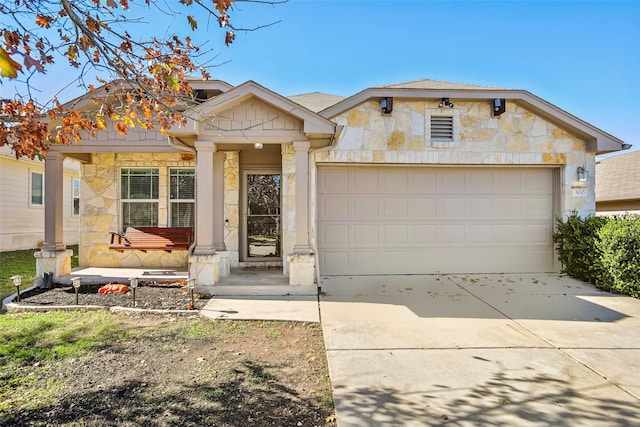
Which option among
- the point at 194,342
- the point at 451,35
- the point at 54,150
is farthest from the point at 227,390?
the point at 451,35

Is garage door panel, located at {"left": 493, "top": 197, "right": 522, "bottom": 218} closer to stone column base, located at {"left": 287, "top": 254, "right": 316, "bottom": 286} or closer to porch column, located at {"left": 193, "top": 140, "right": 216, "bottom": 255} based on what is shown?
stone column base, located at {"left": 287, "top": 254, "right": 316, "bottom": 286}

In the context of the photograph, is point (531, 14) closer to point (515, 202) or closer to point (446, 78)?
point (446, 78)

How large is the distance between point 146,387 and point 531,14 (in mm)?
10108

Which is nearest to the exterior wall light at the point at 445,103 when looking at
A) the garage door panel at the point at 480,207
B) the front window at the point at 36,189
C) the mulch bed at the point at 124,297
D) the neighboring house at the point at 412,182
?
the neighboring house at the point at 412,182

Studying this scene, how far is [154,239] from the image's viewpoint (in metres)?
7.71

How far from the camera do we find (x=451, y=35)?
8.89 m

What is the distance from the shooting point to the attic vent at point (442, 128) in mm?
7598

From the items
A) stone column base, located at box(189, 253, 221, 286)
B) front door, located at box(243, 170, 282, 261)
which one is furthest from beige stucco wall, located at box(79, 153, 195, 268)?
stone column base, located at box(189, 253, 221, 286)

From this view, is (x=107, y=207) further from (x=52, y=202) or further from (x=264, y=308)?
(x=264, y=308)

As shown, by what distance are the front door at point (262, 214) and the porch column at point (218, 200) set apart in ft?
2.15

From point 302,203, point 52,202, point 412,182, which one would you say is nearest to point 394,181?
point 412,182

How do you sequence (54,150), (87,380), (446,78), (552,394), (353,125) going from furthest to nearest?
1. (446,78)
2. (353,125)
3. (54,150)
4. (87,380)
5. (552,394)

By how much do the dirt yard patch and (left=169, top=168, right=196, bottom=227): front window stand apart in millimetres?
4478

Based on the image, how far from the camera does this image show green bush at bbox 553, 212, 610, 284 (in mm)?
6750
